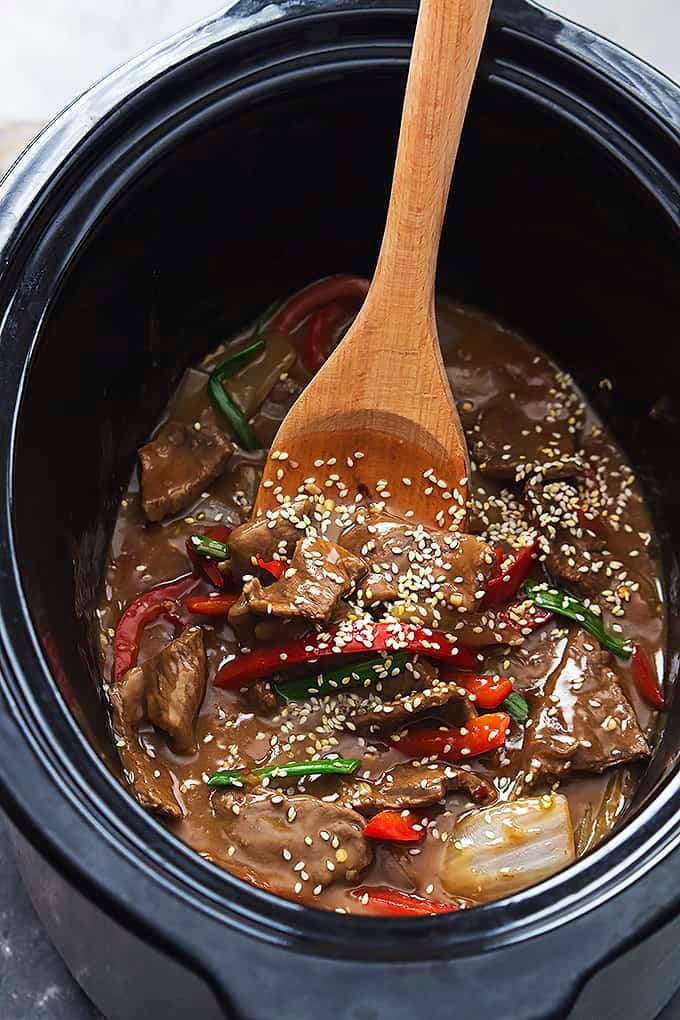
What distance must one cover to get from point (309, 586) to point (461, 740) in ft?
1.23

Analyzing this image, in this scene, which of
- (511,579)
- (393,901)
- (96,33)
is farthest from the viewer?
(96,33)

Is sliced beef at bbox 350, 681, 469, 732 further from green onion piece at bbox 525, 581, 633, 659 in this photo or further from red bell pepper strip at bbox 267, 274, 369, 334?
red bell pepper strip at bbox 267, 274, 369, 334

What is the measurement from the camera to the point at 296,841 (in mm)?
1890

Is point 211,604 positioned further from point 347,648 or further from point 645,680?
point 645,680

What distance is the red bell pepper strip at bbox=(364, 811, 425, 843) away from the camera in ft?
6.26

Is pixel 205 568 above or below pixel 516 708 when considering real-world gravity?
above

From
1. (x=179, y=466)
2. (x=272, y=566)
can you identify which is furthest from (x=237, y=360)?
(x=272, y=566)

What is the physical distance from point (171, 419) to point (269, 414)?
20cm

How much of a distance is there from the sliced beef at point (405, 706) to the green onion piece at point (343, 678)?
0.05 m

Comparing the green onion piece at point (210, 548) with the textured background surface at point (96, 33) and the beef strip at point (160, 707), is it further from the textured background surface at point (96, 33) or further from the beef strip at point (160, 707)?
the textured background surface at point (96, 33)

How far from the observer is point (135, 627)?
214cm

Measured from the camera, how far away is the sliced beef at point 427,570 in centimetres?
206

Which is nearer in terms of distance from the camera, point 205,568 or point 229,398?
point 205,568

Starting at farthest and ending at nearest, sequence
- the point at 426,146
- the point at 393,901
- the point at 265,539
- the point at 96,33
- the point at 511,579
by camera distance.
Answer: the point at 96,33, the point at 511,579, the point at 265,539, the point at 426,146, the point at 393,901
